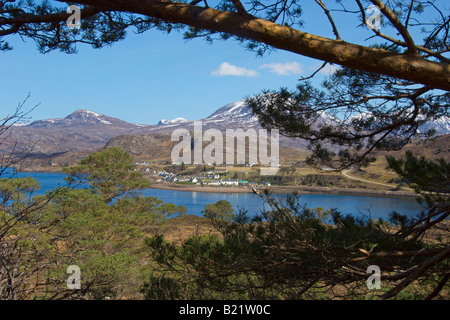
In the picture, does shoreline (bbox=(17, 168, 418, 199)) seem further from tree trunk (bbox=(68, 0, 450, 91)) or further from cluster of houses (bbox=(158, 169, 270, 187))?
tree trunk (bbox=(68, 0, 450, 91))

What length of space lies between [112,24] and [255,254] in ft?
7.01

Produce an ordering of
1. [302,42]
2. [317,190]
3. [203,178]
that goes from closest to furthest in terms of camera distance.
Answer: [302,42] → [317,190] → [203,178]

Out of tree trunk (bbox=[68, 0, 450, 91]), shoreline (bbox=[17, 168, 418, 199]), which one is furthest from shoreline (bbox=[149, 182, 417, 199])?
tree trunk (bbox=[68, 0, 450, 91])

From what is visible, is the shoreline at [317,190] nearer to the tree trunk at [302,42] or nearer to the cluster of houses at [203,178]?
the cluster of houses at [203,178]

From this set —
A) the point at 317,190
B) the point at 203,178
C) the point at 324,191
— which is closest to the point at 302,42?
the point at 317,190

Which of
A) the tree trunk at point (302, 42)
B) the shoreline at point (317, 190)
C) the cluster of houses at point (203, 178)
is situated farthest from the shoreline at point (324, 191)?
the tree trunk at point (302, 42)

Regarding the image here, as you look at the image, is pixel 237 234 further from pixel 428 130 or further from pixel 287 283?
pixel 428 130

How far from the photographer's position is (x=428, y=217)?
2541mm

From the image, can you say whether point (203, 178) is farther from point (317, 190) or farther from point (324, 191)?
point (317, 190)

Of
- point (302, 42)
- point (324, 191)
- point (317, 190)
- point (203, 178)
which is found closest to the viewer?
point (302, 42)

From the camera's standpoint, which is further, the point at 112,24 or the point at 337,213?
the point at 112,24

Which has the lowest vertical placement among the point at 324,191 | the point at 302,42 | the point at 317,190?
the point at 324,191

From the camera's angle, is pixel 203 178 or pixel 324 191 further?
pixel 203 178
